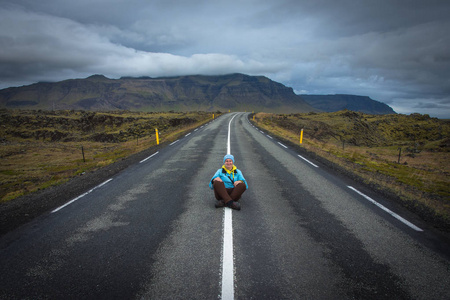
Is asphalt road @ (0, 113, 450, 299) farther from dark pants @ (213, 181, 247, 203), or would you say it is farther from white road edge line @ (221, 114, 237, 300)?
dark pants @ (213, 181, 247, 203)

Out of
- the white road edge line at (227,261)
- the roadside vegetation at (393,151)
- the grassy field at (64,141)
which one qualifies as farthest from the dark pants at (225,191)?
the grassy field at (64,141)

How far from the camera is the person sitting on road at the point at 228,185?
5.18 meters

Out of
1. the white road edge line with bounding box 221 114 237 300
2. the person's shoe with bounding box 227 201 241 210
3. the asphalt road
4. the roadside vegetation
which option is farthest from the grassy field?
the roadside vegetation

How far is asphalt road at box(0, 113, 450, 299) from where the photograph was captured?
288cm

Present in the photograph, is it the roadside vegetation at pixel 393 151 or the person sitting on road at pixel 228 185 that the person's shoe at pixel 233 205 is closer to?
the person sitting on road at pixel 228 185

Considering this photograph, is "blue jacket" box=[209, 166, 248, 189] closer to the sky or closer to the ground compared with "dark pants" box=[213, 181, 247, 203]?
closer to the sky

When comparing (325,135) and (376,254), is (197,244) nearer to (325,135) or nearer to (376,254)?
(376,254)

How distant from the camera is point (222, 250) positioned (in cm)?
367

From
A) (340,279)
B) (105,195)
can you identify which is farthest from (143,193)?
(340,279)

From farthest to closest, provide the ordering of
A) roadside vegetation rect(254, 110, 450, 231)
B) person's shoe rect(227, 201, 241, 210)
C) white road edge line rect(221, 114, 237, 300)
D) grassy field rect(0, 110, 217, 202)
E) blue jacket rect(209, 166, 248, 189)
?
grassy field rect(0, 110, 217, 202), roadside vegetation rect(254, 110, 450, 231), blue jacket rect(209, 166, 248, 189), person's shoe rect(227, 201, 241, 210), white road edge line rect(221, 114, 237, 300)

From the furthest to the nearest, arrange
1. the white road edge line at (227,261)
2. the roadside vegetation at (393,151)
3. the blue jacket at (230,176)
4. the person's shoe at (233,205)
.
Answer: the roadside vegetation at (393,151) < the blue jacket at (230,176) < the person's shoe at (233,205) < the white road edge line at (227,261)

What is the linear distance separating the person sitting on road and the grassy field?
970cm

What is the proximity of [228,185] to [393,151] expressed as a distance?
925 inches

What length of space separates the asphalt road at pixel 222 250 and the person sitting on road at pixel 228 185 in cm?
25
